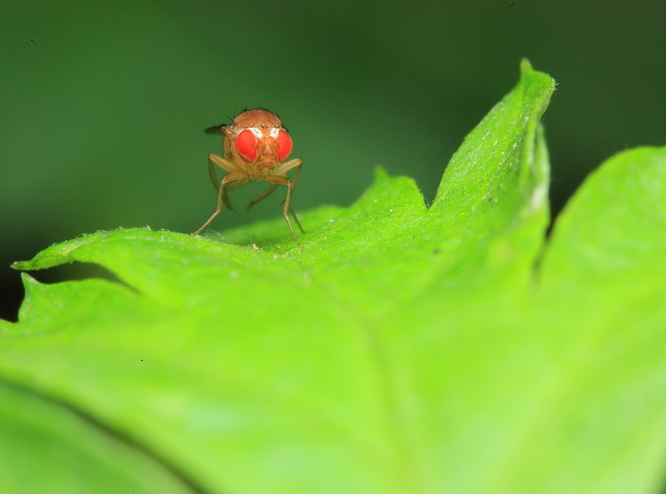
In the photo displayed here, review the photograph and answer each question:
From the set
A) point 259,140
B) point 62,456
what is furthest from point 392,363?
point 259,140

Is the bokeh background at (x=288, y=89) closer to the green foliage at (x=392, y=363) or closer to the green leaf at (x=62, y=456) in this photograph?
the green foliage at (x=392, y=363)

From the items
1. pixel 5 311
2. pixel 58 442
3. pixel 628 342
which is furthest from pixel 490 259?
pixel 5 311

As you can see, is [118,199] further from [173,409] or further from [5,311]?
[173,409]

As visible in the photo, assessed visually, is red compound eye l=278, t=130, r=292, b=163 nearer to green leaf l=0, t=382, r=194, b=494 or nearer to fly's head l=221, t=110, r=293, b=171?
fly's head l=221, t=110, r=293, b=171

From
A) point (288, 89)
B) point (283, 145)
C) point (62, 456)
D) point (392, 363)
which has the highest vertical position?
point (288, 89)

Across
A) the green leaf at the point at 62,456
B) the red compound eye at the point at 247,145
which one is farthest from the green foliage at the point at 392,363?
the red compound eye at the point at 247,145

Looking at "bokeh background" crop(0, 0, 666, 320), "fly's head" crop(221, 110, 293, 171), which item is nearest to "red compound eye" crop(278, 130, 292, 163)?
"fly's head" crop(221, 110, 293, 171)

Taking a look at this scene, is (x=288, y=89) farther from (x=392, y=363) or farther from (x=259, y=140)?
(x=392, y=363)
